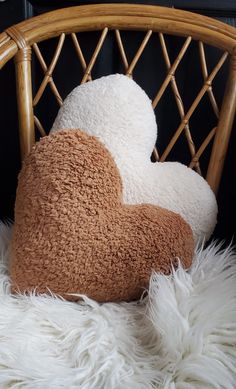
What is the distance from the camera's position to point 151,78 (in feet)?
2.15

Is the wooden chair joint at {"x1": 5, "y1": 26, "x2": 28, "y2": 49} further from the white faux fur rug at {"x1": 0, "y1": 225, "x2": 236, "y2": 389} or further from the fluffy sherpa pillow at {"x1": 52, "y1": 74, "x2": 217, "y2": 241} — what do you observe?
the white faux fur rug at {"x1": 0, "y1": 225, "x2": 236, "y2": 389}

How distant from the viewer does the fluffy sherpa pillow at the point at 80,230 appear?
0.44 metres

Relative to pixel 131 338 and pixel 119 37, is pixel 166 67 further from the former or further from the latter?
pixel 131 338

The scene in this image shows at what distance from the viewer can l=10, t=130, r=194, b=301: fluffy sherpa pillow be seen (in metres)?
0.44

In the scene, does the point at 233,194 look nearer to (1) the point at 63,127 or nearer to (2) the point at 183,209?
(2) the point at 183,209

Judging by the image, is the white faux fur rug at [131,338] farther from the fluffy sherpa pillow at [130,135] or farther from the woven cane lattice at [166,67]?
the woven cane lattice at [166,67]

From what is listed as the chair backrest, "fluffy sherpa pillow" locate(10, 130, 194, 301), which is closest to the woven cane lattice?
the chair backrest

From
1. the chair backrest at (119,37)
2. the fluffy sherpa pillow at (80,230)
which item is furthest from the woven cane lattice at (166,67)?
the fluffy sherpa pillow at (80,230)

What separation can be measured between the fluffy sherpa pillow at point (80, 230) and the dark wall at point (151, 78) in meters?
0.24

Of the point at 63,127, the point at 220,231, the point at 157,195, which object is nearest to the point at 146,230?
the point at 157,195

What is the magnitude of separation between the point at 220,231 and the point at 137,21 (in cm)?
41

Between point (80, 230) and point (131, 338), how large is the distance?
0.13 meters

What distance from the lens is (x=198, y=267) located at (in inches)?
18.9

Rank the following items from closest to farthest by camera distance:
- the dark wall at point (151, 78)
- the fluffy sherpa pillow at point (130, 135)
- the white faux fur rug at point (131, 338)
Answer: the white faux fur rug at point (131, 338) < the fluffy sherpa pillow at point (130, 135) < the dark wall at point (151, 78)
